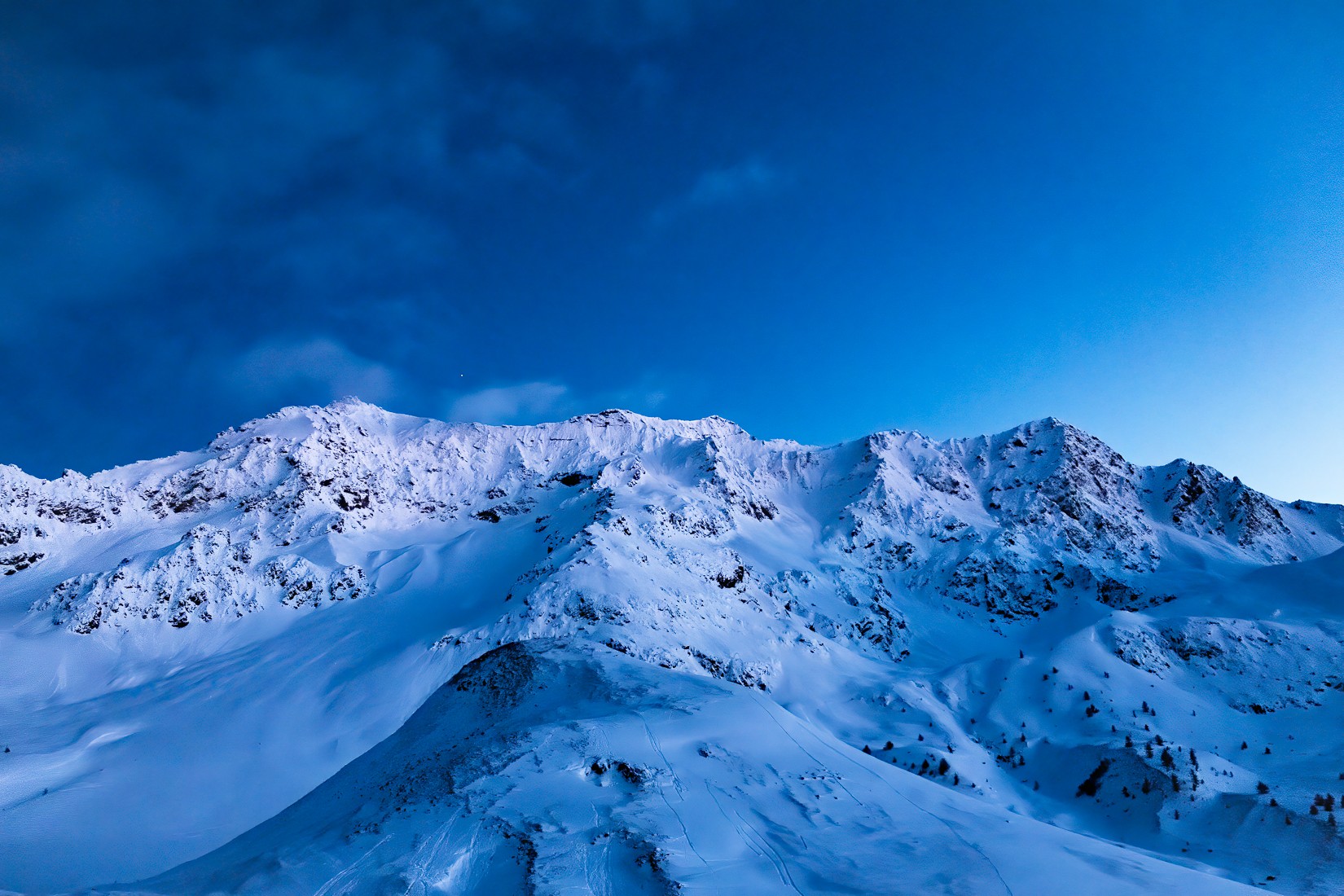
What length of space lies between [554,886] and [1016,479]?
75.9 m

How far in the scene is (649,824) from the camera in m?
7.67

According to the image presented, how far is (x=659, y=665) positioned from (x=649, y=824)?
1108 centimetres

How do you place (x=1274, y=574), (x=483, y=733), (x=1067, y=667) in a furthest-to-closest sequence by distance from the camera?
(x=1274, y=574)
(x=1067, y=667)
(x=483, y=733)

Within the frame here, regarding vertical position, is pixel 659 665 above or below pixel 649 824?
above

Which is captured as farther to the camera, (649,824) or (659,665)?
(659,665)

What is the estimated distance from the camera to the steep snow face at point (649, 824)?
22.4 ft

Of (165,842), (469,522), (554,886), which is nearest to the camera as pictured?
(554,886)

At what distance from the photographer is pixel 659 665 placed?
18.6 meters

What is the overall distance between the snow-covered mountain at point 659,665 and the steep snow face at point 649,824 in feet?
0.18

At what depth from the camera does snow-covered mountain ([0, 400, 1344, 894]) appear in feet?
26.2

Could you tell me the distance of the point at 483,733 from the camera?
10609 millimetres

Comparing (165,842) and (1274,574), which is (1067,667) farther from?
(165,842)

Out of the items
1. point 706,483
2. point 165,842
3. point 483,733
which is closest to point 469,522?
point 706,483

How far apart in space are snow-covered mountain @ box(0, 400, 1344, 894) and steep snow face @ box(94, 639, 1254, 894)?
0.18 feet
